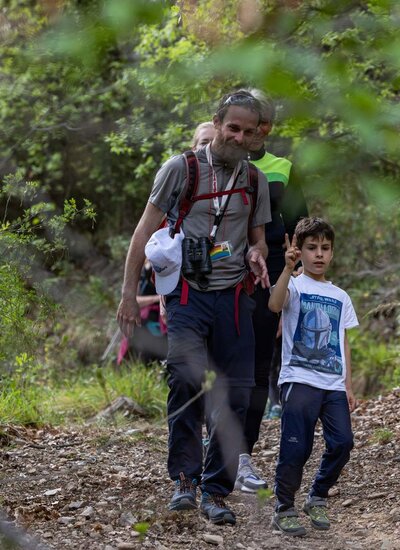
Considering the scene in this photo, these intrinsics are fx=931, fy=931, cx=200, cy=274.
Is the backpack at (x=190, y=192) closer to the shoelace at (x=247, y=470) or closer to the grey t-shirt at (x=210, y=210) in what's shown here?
the grey t-shirt at (x=210, y=210)

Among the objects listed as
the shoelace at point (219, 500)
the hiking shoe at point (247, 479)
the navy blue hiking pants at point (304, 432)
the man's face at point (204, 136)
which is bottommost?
the hiking shoe at point (247, 479)

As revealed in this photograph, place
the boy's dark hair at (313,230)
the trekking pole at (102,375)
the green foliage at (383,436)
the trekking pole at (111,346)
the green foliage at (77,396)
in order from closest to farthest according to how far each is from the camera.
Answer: the boy's dark hair at (313,230), the green foliage at (383,436), the green foliage at (77,396), the trekking pole at (102,375), the trekking pole at (111,346)

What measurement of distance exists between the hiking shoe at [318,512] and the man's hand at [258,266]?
1035mm

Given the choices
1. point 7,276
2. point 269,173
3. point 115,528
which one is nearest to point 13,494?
point 115,528

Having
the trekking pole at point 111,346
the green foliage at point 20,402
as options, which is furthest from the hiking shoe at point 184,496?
the trekking pole at point 111,346

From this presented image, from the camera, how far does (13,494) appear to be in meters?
4.72

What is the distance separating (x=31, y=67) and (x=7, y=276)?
222 centimetres

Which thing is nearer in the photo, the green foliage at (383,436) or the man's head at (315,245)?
the man's head at (315,245)

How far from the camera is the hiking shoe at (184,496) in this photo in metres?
4.21

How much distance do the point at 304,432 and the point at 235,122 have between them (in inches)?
56.5

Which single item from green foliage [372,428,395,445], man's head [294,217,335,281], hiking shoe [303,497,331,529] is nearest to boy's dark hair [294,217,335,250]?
man's head [294,217,335,281]

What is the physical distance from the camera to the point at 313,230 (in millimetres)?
4387

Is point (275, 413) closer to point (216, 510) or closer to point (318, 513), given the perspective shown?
point (318, 513)

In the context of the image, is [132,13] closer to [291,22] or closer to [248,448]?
[291,22]
